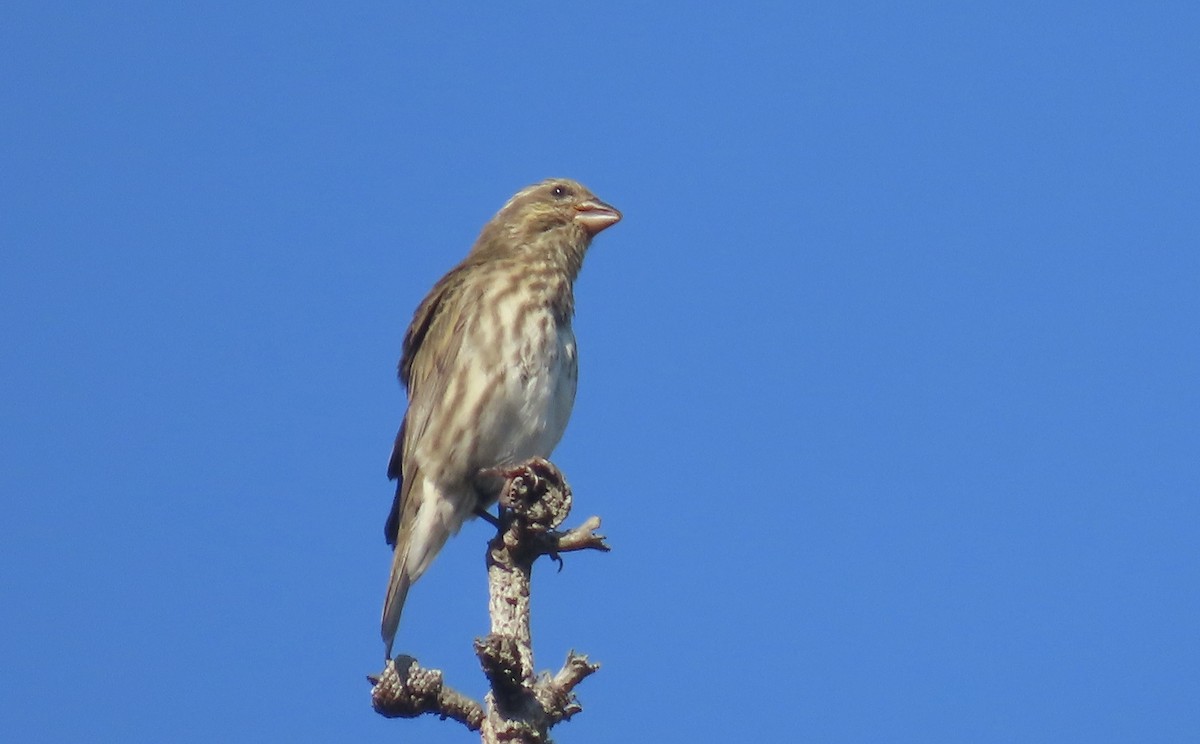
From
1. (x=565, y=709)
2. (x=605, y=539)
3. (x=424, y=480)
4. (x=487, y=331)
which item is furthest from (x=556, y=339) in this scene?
(x=565, y=709)

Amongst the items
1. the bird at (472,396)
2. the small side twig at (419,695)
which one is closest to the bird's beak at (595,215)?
the bird at (472,396)

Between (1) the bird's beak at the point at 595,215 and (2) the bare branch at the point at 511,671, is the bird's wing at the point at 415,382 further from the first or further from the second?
(2) the bare branch at the point at 511,671

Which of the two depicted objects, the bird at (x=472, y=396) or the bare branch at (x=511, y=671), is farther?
the bird at (x=472, y=396)

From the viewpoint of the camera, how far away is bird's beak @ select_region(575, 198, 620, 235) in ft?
30.6

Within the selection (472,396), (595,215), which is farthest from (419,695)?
(595,215)

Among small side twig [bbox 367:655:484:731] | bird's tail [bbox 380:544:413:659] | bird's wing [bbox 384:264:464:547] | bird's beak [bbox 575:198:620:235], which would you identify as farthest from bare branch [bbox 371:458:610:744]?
bird's beak [bbox 575:198:620:235]

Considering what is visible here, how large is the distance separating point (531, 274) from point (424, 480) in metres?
1.31

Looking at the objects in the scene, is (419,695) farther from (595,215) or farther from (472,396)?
(595,215)

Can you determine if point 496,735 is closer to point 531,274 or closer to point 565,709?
point 565,709

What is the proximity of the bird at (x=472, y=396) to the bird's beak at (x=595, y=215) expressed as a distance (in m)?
0.70

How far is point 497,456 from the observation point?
794 cm

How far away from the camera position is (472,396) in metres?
7.95

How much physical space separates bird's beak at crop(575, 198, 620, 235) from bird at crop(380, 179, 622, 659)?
2.30 ft

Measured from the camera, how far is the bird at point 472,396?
7.89 m
